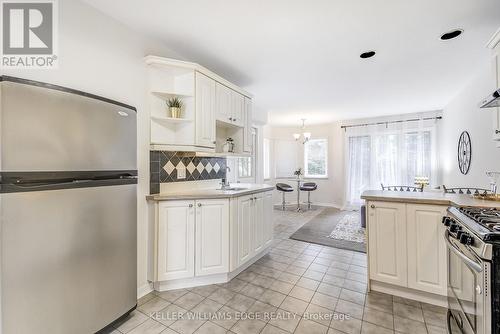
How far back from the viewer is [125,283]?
1792mm

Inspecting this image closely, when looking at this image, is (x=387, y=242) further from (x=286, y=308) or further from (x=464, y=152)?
(x=464, y=152)

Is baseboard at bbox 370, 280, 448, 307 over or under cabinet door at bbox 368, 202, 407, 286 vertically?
under

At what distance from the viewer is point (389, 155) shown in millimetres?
5625

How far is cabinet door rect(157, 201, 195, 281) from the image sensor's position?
2.20 meters

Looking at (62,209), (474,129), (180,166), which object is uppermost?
(474,129)

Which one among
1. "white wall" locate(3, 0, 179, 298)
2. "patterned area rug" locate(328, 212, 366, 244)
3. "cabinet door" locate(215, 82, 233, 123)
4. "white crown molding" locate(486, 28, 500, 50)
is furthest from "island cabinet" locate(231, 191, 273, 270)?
"white crown molding" locate(486, 28, 500, 50)

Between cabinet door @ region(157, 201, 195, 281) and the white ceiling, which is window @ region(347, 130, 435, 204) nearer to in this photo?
the white ceiling

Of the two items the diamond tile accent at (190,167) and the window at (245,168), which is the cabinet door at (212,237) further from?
the window at (245,168)

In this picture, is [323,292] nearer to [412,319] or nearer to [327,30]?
[412,319]

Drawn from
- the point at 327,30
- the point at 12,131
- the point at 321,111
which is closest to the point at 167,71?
the point at 12,131

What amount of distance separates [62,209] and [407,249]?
9.04 ft

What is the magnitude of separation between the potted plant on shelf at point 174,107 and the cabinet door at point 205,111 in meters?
0.20

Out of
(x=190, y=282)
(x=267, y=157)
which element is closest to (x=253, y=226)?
(x=190, y=282)

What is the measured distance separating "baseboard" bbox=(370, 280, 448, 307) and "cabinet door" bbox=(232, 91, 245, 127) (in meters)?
2.44
